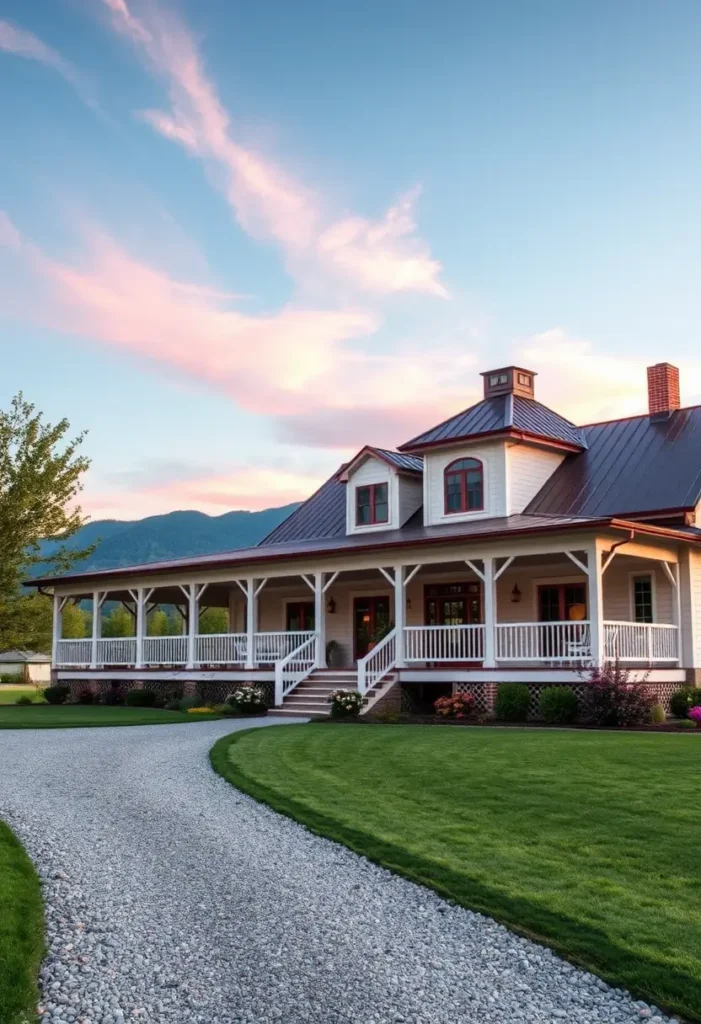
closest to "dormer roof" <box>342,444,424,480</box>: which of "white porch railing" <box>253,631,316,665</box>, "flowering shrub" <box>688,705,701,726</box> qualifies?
"white porch railing" <box>253,631,316,665</box>

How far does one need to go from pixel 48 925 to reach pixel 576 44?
52.0ft

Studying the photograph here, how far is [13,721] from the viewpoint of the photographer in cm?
2184

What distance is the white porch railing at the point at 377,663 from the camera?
899 inches

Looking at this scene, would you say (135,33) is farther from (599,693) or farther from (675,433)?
(675,433)

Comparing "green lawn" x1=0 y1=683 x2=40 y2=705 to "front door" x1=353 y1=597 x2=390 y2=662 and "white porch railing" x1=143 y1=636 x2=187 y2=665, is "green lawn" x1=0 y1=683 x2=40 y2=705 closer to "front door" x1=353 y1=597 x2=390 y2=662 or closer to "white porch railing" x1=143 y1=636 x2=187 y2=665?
"white porch railing" x1=143 y1=636 x2=187 y2=665

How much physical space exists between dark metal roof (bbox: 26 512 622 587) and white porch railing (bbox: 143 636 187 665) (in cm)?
212

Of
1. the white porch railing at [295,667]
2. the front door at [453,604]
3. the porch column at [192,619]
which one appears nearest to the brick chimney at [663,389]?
the front door at [453,604]

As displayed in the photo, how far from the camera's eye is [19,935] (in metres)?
5.96

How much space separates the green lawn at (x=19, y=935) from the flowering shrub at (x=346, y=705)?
13528 millimetres

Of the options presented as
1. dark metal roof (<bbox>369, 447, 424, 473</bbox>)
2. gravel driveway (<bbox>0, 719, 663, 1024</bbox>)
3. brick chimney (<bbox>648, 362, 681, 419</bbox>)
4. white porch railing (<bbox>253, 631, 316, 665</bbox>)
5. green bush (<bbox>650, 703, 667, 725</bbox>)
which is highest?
brick chimney (<bbox>648, 362, 681, 419</bbox>)

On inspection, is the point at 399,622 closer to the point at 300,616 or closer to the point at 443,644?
the point at 443,644

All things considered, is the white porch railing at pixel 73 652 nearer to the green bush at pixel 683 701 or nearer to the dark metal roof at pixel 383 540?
the dark metal roof at pixel 383 540

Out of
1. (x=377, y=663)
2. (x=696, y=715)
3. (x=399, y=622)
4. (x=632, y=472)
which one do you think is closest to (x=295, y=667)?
(x=377, y=663)

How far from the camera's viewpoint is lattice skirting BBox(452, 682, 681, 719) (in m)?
20.8
